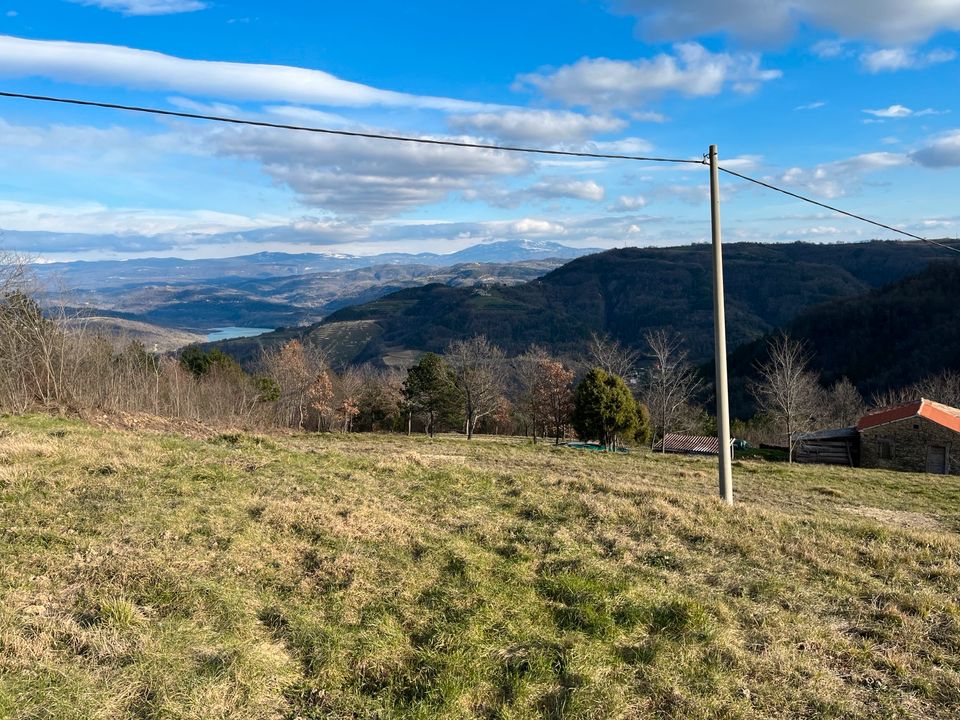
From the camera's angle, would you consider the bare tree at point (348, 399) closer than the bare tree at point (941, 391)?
No

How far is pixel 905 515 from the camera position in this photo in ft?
39.6

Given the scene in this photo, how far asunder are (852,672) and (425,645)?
350 cm

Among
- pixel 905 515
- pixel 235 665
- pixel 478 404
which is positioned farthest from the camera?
pixel 478 404

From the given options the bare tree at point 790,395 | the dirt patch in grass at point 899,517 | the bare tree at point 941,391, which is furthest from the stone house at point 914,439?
the dirt patch in grass at point 899,517

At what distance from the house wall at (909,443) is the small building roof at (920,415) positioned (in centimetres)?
22

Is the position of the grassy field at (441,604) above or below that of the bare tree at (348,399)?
above

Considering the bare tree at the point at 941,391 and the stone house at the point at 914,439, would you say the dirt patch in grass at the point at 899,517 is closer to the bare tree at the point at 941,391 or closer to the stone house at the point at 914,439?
the stone house at the point at 914,439

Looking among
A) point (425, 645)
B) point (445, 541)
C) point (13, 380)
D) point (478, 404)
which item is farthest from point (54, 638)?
point (478, 404)

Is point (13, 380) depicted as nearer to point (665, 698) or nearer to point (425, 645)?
point (425, 645)

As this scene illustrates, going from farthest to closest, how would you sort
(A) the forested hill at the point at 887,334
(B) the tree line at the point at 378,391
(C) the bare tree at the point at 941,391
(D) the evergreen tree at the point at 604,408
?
(A) the forested hill at the point at 887,334, (C) the bare tree at the point at 941,391, (D) the evergreen tree at the point at 604,408, (B) the tree line at the point at 378,391

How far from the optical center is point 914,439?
30.7 metres

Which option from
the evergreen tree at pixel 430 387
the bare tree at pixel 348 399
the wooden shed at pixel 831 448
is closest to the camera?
the wooden shed at pixel 831 448

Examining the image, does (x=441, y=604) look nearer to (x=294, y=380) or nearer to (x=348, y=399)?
(x=348, y=399)

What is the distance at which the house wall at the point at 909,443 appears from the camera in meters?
29.4
